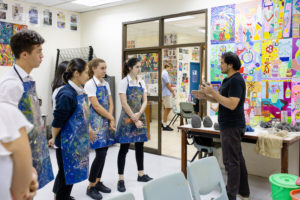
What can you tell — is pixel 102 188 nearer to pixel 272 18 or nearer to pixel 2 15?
pixel 272 18

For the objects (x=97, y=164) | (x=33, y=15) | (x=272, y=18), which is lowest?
(x=97, y=164)

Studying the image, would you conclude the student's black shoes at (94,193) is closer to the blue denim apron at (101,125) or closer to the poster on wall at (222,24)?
the blue denim apron at (101,125)

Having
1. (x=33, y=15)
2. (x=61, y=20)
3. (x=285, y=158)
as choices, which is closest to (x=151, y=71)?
(x=61, y=20)

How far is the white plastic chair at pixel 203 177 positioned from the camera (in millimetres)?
1552

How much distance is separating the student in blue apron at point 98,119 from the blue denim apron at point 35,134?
103 cm

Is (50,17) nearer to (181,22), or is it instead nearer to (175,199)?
(181,22)

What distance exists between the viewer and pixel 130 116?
3.17m

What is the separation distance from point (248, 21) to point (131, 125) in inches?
82.2

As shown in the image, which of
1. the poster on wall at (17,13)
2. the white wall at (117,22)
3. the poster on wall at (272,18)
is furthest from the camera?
the poster on wall at (17,13)

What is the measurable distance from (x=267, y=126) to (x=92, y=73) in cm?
219

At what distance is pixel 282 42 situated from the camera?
11.1 feet

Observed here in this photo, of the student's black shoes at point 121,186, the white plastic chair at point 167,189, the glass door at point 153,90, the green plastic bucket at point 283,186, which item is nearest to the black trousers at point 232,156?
the green plastic bucket at point 283,186

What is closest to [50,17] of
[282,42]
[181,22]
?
[181,22]

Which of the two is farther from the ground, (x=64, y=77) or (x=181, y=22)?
(x=181, y=22)
